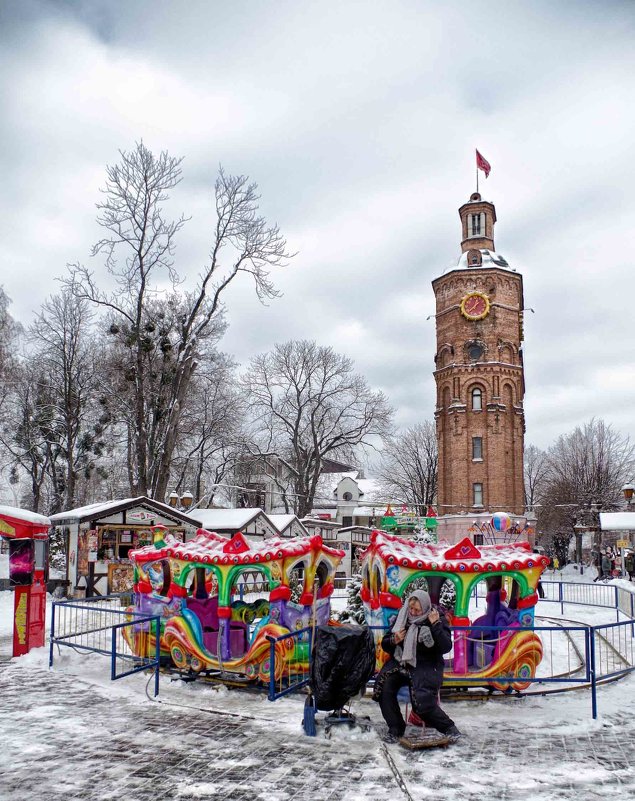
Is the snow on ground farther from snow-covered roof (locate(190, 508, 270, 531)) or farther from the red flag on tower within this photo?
the red flag on tower

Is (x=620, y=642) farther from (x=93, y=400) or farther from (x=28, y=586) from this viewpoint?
(x=93, y=400)

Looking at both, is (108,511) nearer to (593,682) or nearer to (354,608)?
A: (354,608)

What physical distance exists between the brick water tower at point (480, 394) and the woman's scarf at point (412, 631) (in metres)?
41.1

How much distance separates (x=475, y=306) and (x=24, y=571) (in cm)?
4174

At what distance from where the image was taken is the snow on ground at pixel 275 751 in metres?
6.30

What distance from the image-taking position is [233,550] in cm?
1112

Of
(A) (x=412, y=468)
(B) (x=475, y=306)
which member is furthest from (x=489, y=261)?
(A) (x=412, y=468)

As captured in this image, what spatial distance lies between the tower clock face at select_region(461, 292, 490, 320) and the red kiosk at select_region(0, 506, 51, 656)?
40.9m

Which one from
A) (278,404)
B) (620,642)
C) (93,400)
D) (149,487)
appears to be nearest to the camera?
(620,642)

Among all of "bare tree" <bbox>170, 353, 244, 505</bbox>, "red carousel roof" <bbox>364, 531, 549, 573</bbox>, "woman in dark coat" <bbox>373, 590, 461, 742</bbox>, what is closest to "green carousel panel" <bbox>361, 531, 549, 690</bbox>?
"red carousel roof" <bbox>364, 531, 549, 573</bbox>

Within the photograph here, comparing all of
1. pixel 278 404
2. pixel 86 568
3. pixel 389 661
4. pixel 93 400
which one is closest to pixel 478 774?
pixel 389 661

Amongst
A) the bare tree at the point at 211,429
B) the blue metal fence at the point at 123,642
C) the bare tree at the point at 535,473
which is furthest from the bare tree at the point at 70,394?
the bare tree at the point at 535,473

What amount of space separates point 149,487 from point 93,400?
857 cm

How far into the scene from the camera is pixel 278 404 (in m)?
45.0
